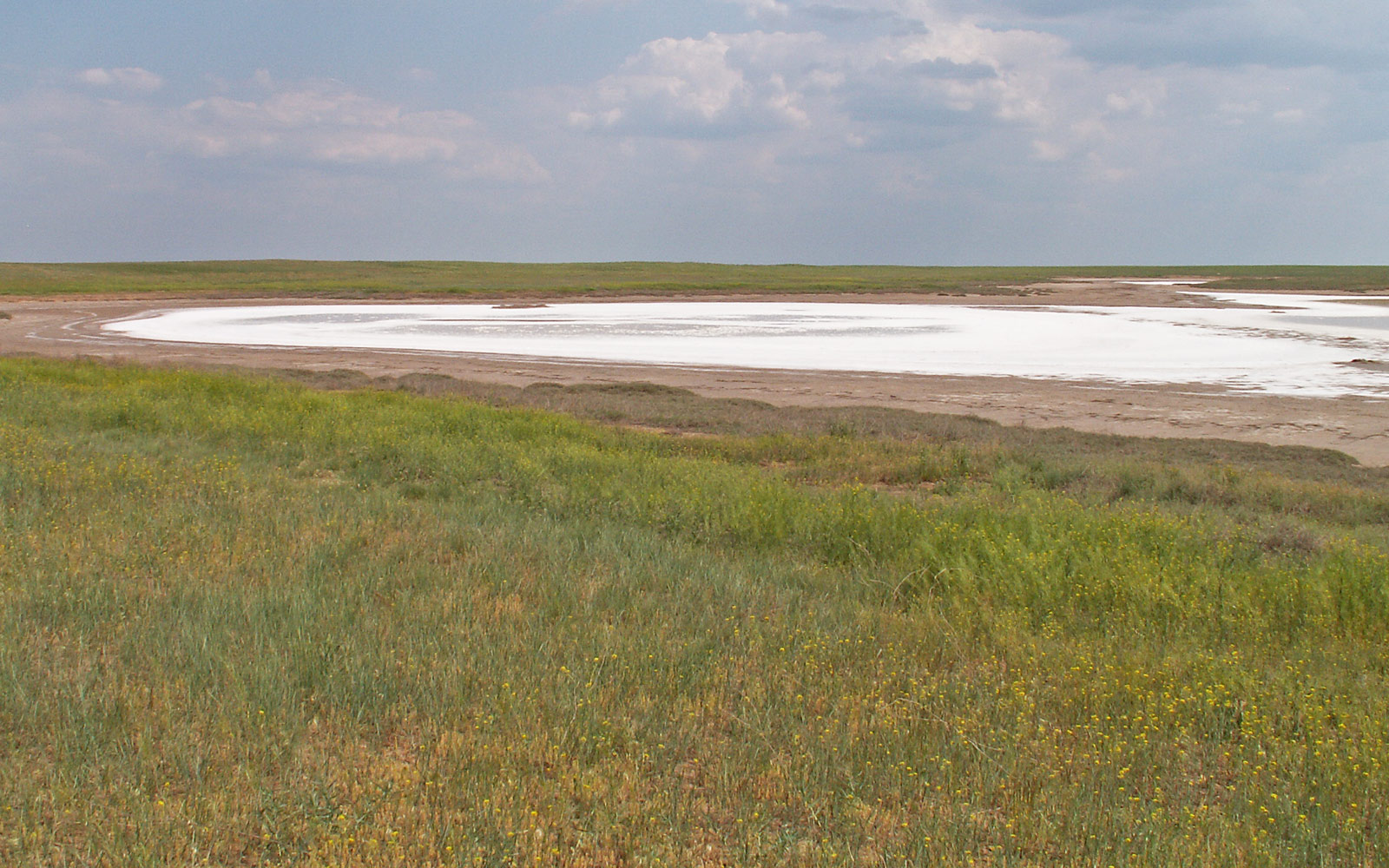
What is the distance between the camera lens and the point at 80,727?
4.36 metres

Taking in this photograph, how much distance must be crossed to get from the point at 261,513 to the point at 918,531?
20.3 ft

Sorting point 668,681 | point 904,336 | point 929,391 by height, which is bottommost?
point 668,681

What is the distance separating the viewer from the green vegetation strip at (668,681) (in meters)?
3.87

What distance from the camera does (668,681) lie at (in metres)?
5.22

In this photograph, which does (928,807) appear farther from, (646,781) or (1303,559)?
(1303,559)

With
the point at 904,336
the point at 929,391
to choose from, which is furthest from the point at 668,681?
the point at 904,336

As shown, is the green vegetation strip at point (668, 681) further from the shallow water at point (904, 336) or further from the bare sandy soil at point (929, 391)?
the shallow water at point (904, 336)

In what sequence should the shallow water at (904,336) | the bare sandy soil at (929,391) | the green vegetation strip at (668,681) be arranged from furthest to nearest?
the shallow water at (904,336) < the bare sandy soil at (929,391) < the green vegetation strip at (668,681)

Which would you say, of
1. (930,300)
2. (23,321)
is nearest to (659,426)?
(23,321)

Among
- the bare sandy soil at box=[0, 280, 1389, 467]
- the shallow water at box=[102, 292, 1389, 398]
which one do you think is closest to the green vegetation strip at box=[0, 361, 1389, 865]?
the bare sandy soil at box=[0, 280, 1389, 467]

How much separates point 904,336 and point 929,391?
1735 cm

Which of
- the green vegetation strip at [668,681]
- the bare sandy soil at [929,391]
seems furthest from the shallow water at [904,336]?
the green vegetation strip at [668,681]

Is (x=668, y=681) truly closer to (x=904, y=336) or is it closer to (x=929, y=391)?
(x=929, y=391)

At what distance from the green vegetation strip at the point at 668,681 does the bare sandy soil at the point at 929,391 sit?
1140cm
